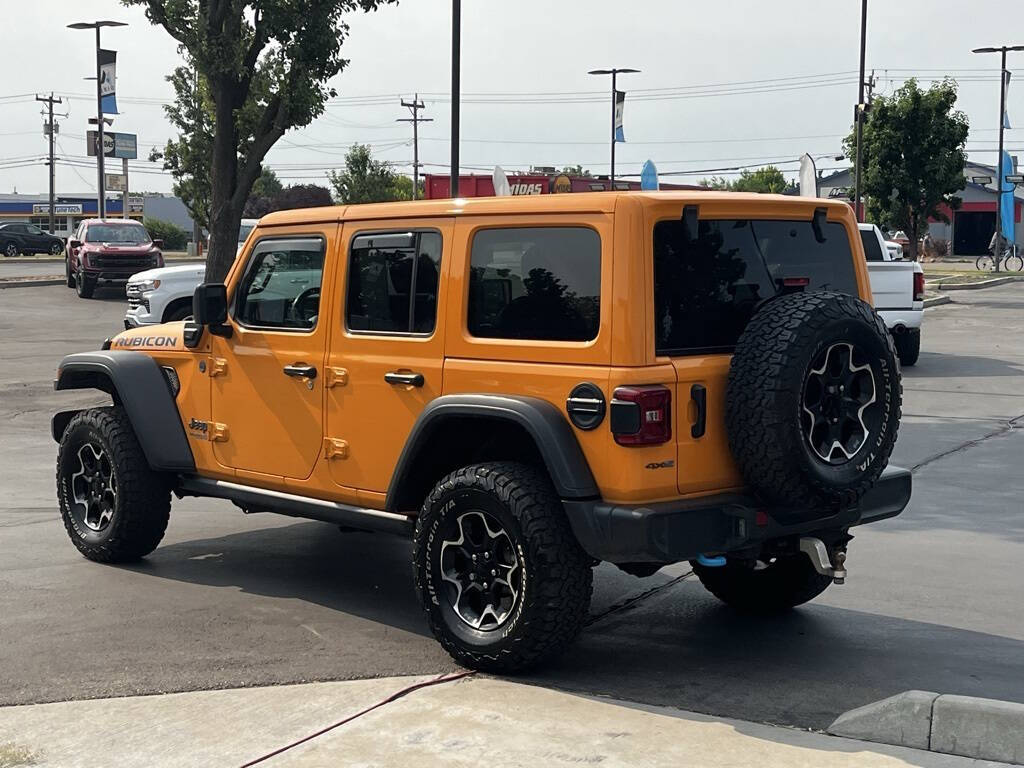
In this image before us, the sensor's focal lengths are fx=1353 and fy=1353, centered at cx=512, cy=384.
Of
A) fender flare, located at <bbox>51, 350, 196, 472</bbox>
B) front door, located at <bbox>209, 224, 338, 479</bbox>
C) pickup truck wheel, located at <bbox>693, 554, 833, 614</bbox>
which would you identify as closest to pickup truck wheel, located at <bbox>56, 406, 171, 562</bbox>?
fender flare, located at <bbox>51, 350, 196, 472</bbox>

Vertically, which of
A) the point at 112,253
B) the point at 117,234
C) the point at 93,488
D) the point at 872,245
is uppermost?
the point at 117,234

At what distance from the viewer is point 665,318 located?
537cm

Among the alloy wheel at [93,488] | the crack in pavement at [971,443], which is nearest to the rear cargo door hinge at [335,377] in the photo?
the alloy wheel at [93,488]

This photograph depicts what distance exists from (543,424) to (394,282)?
1288 mm

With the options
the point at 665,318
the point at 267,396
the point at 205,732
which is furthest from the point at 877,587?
the point at 205,732

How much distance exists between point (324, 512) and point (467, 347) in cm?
123

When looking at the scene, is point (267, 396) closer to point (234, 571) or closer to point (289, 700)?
point (234, 571)

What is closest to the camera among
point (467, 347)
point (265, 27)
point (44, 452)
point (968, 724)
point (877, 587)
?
point (968, 724)

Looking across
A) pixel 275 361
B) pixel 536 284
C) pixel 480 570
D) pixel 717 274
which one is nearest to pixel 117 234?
pixel 275 361

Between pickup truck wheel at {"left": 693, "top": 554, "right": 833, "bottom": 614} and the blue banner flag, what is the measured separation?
4016 centimetres

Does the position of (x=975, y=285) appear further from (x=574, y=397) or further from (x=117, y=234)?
(x=574, y=397)

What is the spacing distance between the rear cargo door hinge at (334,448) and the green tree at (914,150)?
1475 inches

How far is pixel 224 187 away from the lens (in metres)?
20.7

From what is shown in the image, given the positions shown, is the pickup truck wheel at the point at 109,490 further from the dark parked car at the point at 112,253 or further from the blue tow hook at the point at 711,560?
the dark parked car at the point at 112,253
